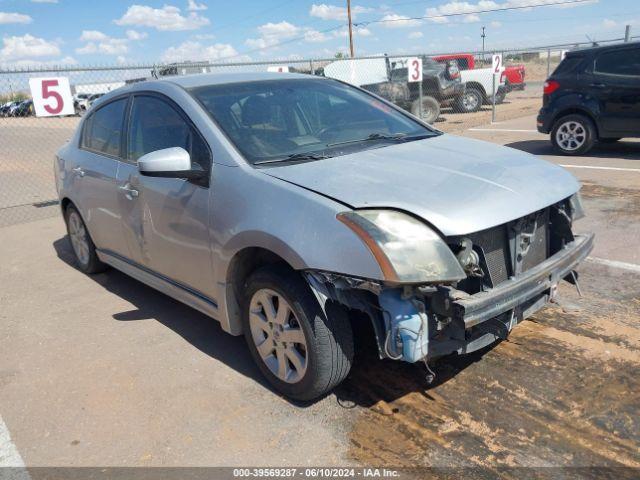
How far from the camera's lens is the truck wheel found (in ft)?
62.4

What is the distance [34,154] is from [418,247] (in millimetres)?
17190

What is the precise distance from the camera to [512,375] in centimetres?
322

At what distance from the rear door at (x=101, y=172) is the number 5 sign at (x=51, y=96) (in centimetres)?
471

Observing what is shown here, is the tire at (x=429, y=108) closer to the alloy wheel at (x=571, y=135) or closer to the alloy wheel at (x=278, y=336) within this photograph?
the alloy wheel at (x=571, y=135)

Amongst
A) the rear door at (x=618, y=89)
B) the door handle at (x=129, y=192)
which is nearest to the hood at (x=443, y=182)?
the door handle at (x=129, y=192)

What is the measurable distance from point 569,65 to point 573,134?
3.82ft

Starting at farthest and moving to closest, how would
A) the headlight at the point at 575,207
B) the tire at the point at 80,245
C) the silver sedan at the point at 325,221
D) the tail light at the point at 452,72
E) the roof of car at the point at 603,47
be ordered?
1. the tail light at the point at 452,72
2. the roof of car at the point at 603,47
3. the tire at the point at 80,245
4. the headlight at the point at 575,207
5. the silver sedan at the point at 325,221

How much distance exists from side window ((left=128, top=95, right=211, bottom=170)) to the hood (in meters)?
0.62

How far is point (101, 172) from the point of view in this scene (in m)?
4.48

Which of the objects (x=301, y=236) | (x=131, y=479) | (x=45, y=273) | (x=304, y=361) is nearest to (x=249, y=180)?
(x=301, y=236)

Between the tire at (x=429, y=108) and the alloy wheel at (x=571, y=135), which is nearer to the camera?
the alloy wheel at (x=571, y=135)

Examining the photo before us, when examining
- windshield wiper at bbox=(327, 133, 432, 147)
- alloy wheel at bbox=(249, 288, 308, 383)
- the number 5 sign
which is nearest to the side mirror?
alloy wheel at bbox=(249, 288, 308, 383)

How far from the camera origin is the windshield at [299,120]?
338 cm

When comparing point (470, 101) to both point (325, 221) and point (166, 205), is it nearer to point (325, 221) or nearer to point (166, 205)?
point (166, 205)
